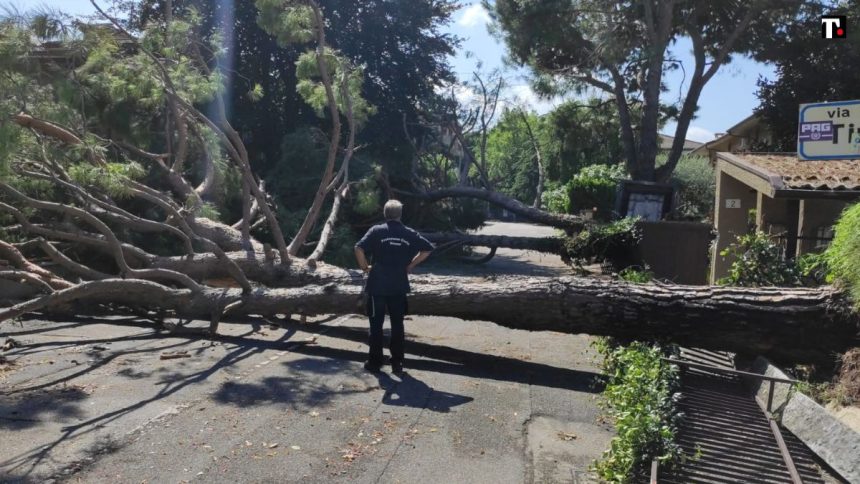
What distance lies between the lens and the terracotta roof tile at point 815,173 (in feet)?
30.3

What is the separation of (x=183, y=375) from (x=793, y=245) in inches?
294

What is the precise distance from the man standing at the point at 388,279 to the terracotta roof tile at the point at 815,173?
5.13 m

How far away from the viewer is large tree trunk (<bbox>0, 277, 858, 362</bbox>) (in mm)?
6664

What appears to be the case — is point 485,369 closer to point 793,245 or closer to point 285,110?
point 793,245

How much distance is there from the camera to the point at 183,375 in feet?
21.8

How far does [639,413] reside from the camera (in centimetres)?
499

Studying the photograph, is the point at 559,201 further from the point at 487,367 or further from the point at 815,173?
the point at 487,367

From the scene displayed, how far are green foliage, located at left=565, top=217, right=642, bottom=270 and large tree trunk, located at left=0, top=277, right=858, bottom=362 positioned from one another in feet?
19.8

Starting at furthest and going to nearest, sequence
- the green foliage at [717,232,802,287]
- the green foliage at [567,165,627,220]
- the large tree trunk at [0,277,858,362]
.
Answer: the green foliage at [567,165,627,220] → the green foliage at [717,232,802,287] → the large tree trunk at [0,277,858,362]

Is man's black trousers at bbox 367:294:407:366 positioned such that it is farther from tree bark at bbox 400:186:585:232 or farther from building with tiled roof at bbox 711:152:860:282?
tree bark at bbox 400:186:585:232

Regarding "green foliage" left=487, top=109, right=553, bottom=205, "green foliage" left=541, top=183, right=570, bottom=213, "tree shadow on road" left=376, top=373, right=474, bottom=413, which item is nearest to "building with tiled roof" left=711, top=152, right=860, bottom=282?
"tree shadow on road" left=376, top=373, right=474, bottom=413

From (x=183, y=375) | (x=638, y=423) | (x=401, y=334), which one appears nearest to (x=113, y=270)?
(x=183, y=375)

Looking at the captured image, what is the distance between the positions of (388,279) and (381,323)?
408 millimetres

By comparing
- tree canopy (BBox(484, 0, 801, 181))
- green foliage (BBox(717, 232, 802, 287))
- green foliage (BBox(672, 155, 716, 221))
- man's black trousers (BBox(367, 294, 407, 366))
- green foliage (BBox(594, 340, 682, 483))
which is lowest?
green foliage (BBox(594, 340, 682, 483))
